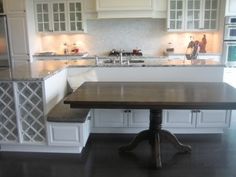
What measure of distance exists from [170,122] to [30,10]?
13.3 feet

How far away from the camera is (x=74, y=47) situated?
6305 millimetres

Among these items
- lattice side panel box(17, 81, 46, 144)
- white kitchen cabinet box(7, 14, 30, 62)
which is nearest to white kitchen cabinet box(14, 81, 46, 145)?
lattice side panel box(17, 81, 46, 144)

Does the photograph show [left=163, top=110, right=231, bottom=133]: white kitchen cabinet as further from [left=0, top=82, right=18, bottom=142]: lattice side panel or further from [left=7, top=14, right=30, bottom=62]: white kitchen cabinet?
[left=7, top=14, right=30, bottom=62]: white kitchen cabinet

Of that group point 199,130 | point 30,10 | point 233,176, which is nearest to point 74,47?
point 30,10

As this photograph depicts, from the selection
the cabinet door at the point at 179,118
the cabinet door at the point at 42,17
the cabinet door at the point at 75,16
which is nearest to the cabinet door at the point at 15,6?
the cabinet door at the point at 42,17

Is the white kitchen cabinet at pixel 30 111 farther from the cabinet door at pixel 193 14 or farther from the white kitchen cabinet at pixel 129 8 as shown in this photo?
the cabinet door at pixel 193 14

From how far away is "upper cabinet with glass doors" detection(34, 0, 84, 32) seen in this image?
5785 mm

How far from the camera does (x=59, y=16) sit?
5848 mm

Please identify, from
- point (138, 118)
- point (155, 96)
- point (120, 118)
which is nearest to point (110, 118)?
point (120, 118)

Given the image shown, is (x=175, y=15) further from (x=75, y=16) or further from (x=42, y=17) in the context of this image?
(x=42, y=17)

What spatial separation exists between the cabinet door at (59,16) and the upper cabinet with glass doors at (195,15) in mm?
2353

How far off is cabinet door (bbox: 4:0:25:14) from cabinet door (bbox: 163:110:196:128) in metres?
3.82

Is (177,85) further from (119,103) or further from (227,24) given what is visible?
(227,24)

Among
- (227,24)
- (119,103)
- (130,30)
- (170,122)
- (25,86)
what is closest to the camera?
(119,103)
